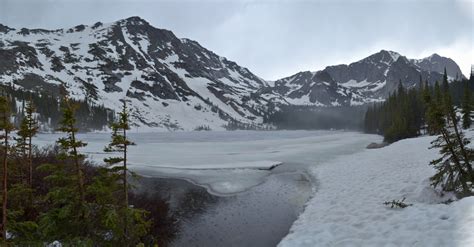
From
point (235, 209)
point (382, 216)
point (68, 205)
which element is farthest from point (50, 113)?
point (382, 216)

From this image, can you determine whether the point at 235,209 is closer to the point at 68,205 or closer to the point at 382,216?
the point at 382,216

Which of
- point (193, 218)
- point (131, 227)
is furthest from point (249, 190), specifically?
point (131, 227)

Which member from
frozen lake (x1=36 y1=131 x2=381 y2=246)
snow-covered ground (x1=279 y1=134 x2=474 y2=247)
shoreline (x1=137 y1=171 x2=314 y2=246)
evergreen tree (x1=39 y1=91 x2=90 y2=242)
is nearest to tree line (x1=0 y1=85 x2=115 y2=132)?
frozen lake (x1=36 y1=131 x2=381 y2=246)

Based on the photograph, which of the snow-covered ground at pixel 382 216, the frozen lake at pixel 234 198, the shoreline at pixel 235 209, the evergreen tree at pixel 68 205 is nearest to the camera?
the snow-covered ground at pixel 382 216

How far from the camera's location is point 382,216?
1193cm

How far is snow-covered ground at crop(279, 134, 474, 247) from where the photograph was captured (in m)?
8.25

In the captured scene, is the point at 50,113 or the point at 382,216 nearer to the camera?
the point at 382,216

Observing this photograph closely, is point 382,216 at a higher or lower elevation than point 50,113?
lower

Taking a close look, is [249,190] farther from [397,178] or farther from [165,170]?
[165,170]

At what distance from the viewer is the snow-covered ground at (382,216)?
825 centimetres

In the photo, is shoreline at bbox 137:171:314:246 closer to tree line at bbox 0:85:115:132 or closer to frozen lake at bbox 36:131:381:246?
frozen lake at bbox 36:131:381:246

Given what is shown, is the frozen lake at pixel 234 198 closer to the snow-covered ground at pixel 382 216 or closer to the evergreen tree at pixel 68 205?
the snow-covered ground at pixel 382 216

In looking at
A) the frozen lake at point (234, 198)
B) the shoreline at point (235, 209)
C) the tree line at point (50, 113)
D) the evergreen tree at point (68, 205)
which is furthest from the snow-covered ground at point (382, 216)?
the tree line at point (50, 113)

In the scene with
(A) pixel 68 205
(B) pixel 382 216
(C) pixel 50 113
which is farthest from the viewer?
(C) pixel 50 113
